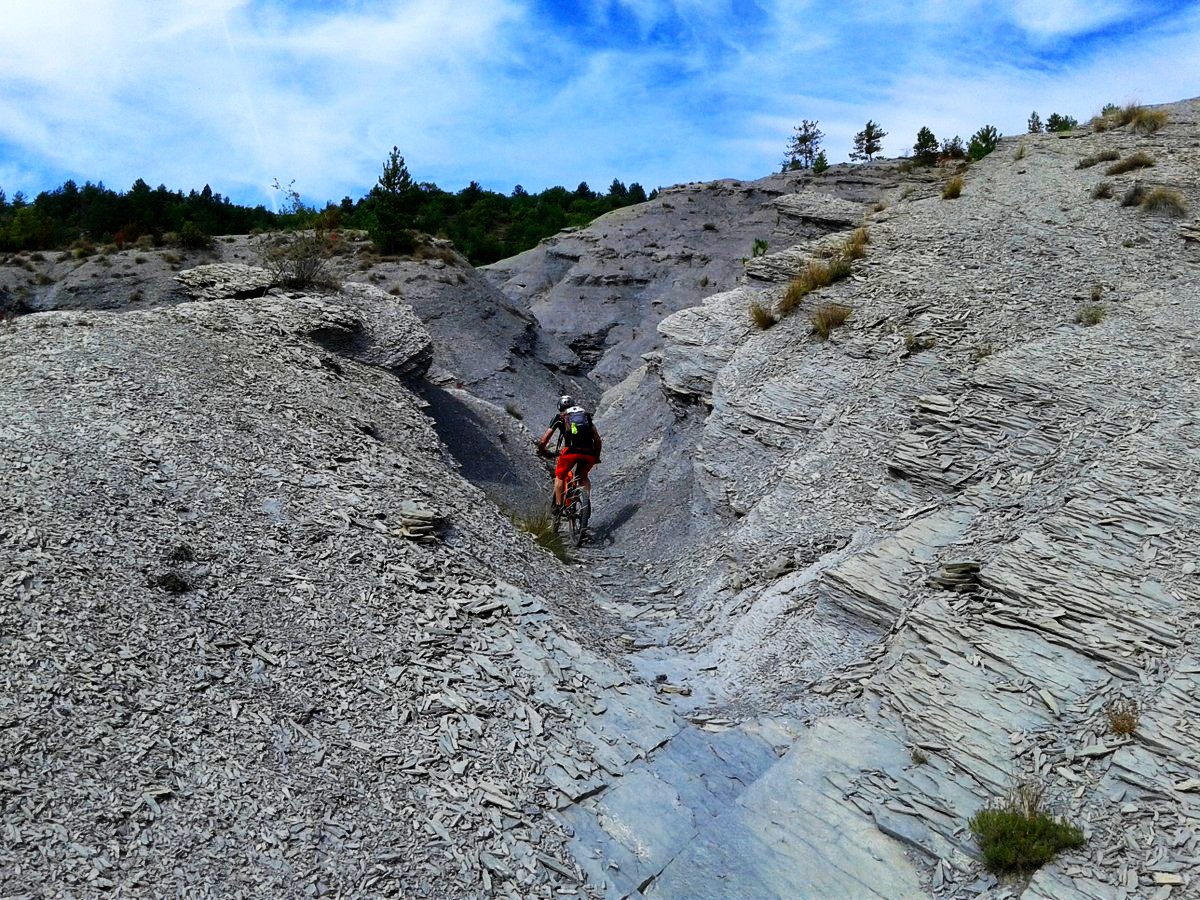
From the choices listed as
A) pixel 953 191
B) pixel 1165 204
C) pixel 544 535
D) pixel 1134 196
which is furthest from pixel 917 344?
pixel 953 191

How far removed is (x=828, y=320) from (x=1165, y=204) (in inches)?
298

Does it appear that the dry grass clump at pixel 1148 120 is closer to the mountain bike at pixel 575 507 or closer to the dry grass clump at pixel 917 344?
the dry grass clump at pixel 917 344

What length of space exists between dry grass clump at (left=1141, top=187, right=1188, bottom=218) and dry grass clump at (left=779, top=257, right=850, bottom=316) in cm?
606

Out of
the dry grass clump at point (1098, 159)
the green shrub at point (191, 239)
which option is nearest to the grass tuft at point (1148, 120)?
the dry grass clump at point (1098, 159)

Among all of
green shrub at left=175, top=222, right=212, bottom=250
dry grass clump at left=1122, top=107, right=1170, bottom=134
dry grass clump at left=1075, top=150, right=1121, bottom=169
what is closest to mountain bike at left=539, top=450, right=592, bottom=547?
dry grass clump at left=1075, top=150, right=1121, bottom=169

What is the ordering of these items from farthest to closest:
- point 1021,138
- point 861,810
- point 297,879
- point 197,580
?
point 1021,138
point 197,580
point 861,810
point 297,879

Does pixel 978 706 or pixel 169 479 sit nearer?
pixel 978 706

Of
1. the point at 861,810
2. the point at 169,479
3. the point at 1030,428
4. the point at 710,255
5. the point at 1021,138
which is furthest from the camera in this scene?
the point at 710,255

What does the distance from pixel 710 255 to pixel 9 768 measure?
43.3 metres

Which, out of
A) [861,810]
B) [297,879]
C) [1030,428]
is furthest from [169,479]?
[1030,428]

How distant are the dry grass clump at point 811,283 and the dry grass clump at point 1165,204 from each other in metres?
6.06

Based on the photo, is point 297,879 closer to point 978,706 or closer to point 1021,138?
point 978,706

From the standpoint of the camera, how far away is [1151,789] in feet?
19.7

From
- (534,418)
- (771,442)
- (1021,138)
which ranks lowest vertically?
(534,418)
